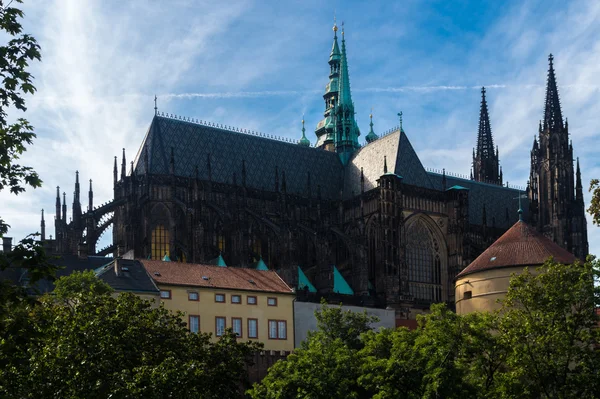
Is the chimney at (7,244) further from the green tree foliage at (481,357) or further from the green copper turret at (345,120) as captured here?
the green copper turret at (345,120)

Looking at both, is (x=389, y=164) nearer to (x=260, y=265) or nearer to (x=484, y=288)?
(x=260, y=265)

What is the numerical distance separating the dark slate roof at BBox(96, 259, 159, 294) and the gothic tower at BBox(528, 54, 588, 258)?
6169cm

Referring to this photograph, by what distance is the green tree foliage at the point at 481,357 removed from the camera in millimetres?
46562

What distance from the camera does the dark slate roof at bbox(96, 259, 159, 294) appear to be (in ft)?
208

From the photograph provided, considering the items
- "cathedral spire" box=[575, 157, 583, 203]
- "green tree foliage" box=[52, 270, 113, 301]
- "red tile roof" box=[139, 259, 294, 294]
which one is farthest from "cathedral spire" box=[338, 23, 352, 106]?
"green tree foliage" box=[52, 270, 113, 301]

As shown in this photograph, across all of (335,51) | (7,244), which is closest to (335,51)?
(335,51)

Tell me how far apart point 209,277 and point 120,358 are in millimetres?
29055

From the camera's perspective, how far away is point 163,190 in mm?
89688

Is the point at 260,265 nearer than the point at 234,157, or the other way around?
the point at 260,265

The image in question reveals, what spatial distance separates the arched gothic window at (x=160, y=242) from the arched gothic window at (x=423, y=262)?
79.3 ft

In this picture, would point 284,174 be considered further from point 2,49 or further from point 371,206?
point 2,49

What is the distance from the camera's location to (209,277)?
222ft

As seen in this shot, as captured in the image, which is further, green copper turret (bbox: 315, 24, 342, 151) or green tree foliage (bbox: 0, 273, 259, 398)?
green copper turret (bbox: 315, 24, 342, 151)

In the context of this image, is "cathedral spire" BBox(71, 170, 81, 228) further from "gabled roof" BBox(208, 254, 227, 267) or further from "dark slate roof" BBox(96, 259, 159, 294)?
"dark slate roof" BBox(96, 259, 159, 294)
